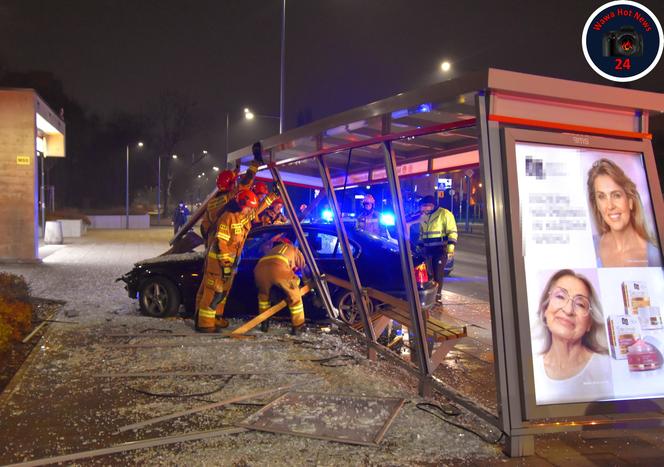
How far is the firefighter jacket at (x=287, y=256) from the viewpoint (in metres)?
7.35

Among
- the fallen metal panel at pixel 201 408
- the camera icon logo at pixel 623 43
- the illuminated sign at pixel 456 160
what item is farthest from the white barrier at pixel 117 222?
the camera icon logo at pixel 623 43

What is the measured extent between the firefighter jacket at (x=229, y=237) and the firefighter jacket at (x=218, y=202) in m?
0.32

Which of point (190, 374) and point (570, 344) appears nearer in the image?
point (570, 344)

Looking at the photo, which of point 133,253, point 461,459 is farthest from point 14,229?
point 461,459

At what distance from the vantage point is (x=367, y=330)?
6.29m

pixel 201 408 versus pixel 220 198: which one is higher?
pixel 220 198

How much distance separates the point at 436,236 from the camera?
9594mm

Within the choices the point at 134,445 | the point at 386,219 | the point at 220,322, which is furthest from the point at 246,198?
the point at 386,219

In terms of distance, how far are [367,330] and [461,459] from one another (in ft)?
8.18

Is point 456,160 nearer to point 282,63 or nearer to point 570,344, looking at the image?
point 570,344

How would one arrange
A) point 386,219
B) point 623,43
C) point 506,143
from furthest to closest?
1. point 386,219
2. point 623,43
3. point 506,143

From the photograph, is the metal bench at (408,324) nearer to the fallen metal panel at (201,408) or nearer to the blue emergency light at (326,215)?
the fallen metal panel at (201,408)

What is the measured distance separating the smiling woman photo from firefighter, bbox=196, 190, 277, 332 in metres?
4.08

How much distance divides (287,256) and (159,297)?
210cm
